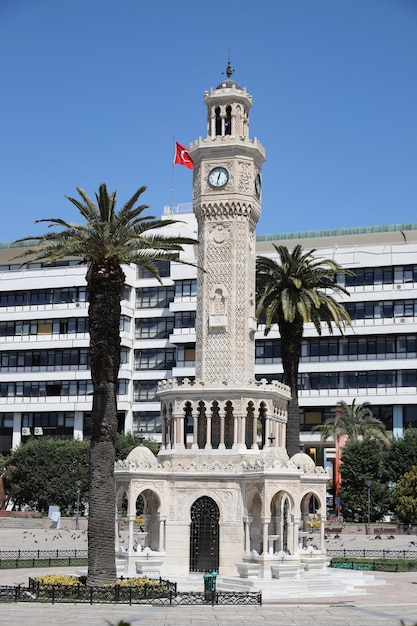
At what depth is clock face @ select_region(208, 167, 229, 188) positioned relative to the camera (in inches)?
1928

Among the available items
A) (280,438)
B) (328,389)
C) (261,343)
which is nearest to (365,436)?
(328,389)

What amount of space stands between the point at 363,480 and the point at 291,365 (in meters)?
27.3

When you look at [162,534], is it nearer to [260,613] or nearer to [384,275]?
[260,613]

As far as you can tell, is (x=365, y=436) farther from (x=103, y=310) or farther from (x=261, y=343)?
(x=103, y=310)

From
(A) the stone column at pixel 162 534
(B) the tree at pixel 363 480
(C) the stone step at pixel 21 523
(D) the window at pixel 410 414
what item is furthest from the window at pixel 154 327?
(A) the stone column at pixel 162 534

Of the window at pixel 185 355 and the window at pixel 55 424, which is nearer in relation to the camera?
the window at pixel 185 355

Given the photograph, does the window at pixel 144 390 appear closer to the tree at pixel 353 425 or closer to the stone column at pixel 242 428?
the tree at pixel 353 425

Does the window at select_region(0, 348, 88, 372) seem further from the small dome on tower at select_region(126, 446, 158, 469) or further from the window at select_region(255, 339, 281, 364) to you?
the small dome on tower at select_region(126, 446, 158, 469)

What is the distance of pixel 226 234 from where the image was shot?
159ft

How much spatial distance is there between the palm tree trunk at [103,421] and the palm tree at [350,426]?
48019mm

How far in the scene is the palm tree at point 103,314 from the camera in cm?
3734

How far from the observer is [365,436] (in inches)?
3332

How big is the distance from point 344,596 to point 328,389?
175 feet

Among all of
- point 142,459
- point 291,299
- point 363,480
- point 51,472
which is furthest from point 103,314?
point 51,472
